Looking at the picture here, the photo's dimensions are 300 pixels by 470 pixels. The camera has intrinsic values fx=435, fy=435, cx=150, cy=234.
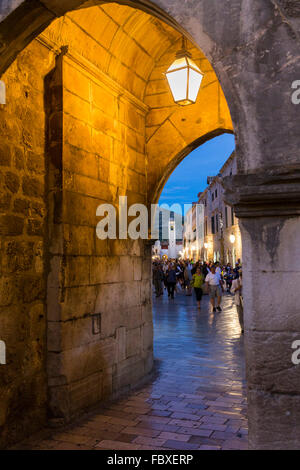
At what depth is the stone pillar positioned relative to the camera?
2254 mm

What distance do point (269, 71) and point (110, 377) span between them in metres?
3.84

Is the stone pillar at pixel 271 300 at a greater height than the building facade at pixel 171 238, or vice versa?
the building facade at pixel 171 238

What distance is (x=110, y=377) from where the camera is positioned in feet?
16.5

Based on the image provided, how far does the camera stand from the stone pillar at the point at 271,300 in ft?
7.39

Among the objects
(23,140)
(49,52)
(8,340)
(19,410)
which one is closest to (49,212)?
(23,140)

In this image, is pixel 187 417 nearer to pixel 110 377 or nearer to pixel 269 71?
pixel 110 377

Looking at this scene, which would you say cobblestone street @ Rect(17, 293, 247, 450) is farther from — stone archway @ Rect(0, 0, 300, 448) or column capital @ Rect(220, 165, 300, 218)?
column capital @ Rect(220, 165, 300, 218)

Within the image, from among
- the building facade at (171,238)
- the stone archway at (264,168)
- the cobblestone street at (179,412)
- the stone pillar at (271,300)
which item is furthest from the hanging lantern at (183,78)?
the building facade at (171,238)

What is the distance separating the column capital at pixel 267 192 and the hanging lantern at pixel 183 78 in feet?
8.40

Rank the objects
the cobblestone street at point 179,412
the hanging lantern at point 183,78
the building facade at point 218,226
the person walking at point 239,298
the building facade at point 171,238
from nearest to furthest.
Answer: the cobblestone street at point 179,412 → the hanging lantern at point 183,78 → the person walking at point 239,298 → the building facade at point 218,226 → the building facade at point 171,238

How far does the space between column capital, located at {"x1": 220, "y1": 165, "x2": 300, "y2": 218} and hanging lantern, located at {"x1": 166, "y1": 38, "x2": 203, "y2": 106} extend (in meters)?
2.56

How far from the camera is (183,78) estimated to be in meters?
4.61

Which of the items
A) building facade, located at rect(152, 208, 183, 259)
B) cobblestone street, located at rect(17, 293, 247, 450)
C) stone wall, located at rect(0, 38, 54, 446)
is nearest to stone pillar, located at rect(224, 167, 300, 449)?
cobblestone street, located at rect(17, 293, 247, 450)

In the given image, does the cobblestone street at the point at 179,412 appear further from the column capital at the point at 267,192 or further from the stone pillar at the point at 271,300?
the column capital at the point at 267,192
